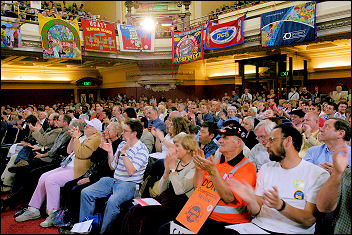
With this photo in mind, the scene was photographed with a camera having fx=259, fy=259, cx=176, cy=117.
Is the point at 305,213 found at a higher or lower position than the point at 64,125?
lower

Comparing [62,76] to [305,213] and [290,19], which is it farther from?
[305,213]

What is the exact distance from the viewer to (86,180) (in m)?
3.46

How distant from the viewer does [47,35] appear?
10.1 metres

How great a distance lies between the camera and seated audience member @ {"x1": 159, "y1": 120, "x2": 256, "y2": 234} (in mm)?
1991

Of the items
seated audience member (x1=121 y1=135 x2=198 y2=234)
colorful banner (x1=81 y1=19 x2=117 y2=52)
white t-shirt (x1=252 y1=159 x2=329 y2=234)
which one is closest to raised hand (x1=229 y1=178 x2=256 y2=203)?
white t-shirt (x1=252 y1=159 x2=329 y2=234)

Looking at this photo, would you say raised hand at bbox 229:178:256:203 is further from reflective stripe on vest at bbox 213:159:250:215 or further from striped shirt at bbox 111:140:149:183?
striped shirt at bbox 111:140:149:183

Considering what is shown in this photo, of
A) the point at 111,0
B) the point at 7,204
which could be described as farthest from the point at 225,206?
the point at 111,0

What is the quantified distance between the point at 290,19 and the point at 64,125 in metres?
7.95

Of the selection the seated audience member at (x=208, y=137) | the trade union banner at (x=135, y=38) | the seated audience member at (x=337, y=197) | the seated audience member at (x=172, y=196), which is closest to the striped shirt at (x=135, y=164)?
the seated audience member at (x=172, y=196)

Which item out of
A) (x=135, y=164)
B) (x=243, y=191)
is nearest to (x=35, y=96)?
(x=135, y=164)

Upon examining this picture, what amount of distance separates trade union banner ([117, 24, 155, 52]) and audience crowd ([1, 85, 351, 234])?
25.8 ft

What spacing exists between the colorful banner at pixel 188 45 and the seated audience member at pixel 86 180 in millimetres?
8544

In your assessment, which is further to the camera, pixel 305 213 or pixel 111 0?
pixel 111 0

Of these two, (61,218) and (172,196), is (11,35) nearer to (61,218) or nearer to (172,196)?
(61,218)
